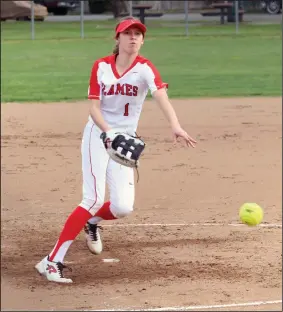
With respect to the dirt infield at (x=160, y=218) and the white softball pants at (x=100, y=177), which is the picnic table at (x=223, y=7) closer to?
the dirt infield at (x=160, y=218)

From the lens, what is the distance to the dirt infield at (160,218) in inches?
248

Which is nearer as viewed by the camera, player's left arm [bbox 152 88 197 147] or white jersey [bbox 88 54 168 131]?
player's left arm [bbox 152 88 197 147]

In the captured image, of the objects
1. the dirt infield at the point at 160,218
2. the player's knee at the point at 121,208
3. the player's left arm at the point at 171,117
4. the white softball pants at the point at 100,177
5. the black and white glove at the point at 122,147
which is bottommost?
the dirt infield at the point at 160,218

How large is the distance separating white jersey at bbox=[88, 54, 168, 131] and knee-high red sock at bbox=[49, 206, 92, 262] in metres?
0.71

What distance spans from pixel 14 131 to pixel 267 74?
962 cm

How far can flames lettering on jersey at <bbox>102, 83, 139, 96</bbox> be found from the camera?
6.59 m

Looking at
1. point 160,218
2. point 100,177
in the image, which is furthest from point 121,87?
Result: point 160,218

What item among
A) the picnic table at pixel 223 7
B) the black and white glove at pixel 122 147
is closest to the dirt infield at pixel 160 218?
the black and white glove at pixel 122 147

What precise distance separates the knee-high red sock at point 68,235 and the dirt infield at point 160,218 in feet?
0.66

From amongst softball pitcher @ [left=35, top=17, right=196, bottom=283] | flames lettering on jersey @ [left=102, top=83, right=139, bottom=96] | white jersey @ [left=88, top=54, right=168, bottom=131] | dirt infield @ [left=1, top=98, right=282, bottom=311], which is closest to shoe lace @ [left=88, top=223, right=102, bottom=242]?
dirt infield @ [left=1, top=98, right=282, bottom=311]

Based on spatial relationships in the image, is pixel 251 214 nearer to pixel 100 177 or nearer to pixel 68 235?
pixel 100 177

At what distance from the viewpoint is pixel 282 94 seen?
718 inches

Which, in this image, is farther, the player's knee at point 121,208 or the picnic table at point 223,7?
the picnic table at point 223,7

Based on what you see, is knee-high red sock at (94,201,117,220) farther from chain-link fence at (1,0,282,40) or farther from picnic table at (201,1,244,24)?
picnic table at (201,1,244,24)
